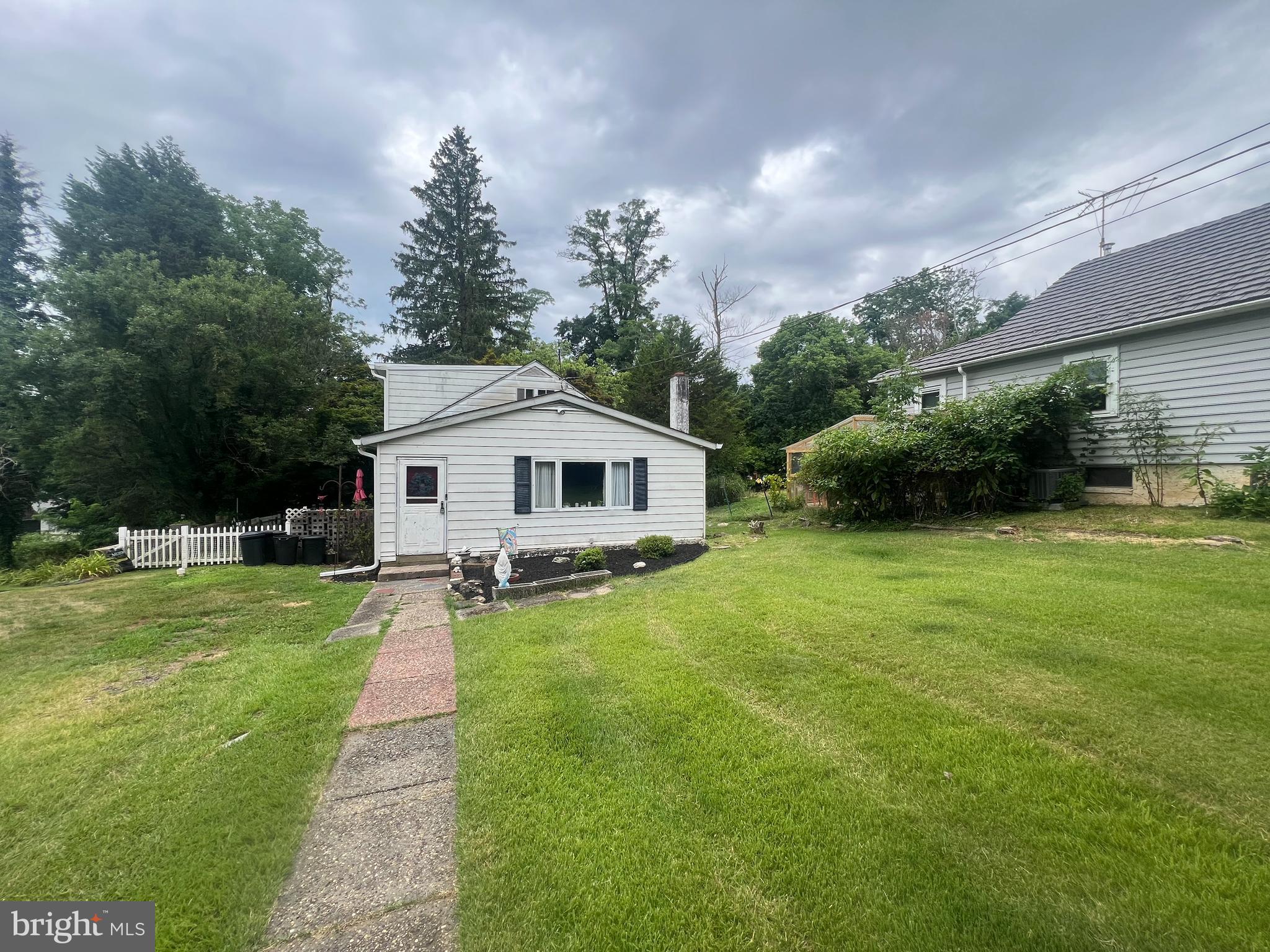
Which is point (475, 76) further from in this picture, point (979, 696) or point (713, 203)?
point (979, 696)

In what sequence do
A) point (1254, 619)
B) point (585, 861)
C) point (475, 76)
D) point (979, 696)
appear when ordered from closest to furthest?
point (585, 861), point (979, 696), point (1254, 619), point (475, 76)

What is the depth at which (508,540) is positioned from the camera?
846 cm

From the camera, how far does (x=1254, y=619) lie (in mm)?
3977

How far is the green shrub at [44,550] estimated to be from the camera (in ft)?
36.4

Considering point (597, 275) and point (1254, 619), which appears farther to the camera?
point (597, 275)

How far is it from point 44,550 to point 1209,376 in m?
25.5

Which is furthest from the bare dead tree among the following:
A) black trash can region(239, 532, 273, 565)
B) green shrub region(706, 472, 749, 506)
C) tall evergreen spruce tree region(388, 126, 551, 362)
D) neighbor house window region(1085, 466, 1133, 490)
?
black trash can region(239, 532, 273, 565)

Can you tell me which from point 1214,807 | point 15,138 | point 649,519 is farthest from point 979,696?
point 15,138

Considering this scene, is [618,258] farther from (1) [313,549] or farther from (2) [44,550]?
(2) [44,550]

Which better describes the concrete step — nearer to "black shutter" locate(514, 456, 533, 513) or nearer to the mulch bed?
the mulch bed

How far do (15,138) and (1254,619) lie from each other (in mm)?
33570

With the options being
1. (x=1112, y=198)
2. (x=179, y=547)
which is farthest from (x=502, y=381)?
(x=1112, y=198)

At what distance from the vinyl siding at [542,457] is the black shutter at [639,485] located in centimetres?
10

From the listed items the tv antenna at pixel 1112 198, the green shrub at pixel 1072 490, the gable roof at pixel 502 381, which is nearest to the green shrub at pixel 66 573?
the gable roof at pixel 502 381
